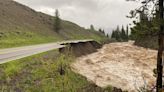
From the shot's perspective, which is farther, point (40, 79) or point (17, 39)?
point (17, 39)

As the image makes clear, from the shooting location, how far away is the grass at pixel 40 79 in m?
16.6

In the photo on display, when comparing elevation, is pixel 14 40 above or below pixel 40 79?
above

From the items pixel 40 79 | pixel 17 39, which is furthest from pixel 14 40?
pixel 40 79

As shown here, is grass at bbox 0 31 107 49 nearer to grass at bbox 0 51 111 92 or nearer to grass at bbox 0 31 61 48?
grass at bbox 0 31 61 48

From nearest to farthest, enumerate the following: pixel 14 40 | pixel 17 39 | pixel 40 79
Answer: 1. pixel 40 79
2. pixel 14 40
3. pixel 17 39

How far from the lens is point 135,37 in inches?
691

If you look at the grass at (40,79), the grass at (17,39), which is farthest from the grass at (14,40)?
the grass at (40,79)

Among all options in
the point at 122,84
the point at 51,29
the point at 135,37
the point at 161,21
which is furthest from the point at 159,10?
the point at 51,29

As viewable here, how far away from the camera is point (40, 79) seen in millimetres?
19094

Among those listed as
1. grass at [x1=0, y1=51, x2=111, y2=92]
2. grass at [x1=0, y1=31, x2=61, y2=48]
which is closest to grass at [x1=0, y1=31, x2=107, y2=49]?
grass at [x1=0, y1=31, x2=61, y2=48]

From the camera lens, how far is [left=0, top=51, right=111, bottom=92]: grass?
16.6 meters

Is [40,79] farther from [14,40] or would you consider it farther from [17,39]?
[17,39]

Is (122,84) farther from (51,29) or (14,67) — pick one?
(51,29)

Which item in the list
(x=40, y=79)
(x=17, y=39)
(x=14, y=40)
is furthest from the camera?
(x=17, y=39)
